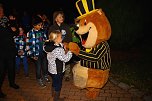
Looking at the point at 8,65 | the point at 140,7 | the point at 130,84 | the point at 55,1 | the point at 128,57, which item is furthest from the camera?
the point at 55,1

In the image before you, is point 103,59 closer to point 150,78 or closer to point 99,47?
point 99,47

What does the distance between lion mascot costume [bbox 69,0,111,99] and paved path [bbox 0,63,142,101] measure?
1.60ft

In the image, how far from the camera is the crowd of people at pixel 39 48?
554cm

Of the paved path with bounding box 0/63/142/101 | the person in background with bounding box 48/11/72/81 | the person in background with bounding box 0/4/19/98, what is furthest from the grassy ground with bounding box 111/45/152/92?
the person in background with bounding box 0/4/19/98

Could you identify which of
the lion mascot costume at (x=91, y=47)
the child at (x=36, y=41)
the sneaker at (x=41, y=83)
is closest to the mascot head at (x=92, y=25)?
the lion mascot costume at (x=91, y=47)

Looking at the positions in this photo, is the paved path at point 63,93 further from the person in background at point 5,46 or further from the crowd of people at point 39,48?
the person in background at point 5,46

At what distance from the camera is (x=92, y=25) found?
219 inches

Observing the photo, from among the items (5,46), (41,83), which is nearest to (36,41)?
(5,46)

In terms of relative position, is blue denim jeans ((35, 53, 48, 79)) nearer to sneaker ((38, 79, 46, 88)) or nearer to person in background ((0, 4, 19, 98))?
sneaker ((38, 79, 46, 88))

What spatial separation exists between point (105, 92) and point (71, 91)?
2.87 feet

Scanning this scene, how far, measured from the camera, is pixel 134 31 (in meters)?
10.2

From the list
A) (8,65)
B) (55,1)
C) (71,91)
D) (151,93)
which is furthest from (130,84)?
(55,1)

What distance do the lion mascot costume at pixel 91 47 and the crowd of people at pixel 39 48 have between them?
39 cm

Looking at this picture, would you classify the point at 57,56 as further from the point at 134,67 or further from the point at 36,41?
the point at 134,67
